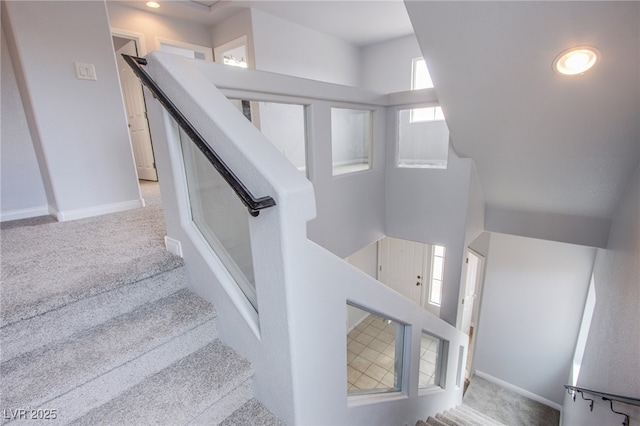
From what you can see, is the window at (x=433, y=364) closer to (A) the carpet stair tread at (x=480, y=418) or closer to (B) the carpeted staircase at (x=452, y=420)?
(B) the carpeted staircase at (x=452, y=420)

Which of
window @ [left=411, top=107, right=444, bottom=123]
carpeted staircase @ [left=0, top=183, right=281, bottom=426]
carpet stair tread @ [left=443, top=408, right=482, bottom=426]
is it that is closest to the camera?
carpeted staircase @ [left=0, top=183, right=281, bottom=426]

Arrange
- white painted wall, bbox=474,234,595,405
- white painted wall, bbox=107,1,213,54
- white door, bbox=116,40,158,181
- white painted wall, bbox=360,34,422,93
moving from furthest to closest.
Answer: white painted wall, bbox=360,34,422,93, white door, bbox=116,40,158,181, white painted wall, bbox=474,234,595,405, white painted wall, bbox=107,1,213,54

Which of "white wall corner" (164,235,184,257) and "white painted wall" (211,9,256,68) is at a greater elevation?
"white painted wall" (211,9,256,68)

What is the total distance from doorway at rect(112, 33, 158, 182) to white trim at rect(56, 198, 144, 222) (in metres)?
1.75

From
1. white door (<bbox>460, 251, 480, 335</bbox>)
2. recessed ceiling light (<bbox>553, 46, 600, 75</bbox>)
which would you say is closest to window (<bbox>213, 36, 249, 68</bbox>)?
recessed ceiling light (<bbox>553, 46, 600, 75</bbox>)

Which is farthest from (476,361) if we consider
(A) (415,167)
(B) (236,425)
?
(B) (236,425)

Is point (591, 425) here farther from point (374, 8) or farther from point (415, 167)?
point (374, 8)

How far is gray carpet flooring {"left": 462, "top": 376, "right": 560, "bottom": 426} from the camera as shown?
390 cm

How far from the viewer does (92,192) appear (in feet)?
7.45

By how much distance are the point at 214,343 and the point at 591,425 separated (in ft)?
9.17

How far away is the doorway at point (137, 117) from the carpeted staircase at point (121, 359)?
10.1 feet

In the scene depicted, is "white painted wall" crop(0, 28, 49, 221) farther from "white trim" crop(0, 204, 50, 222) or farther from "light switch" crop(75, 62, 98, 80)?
"light switch" crop(75, 62, 98, 80)

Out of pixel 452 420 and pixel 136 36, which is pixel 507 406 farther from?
pixel 136 36

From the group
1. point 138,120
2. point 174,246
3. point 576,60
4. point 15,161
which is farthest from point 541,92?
point 138,120
